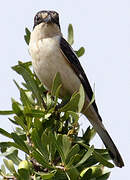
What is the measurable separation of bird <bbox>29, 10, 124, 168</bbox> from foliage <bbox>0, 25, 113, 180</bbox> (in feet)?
2.80

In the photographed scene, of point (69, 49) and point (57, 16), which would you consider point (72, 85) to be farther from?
point (57, 16)

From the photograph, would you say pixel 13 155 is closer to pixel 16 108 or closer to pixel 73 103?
pixel 16 108

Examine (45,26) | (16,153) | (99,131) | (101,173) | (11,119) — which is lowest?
(99,131)

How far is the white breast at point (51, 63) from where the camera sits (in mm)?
4723

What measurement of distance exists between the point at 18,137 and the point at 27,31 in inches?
76.3

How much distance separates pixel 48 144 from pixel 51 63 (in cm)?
176

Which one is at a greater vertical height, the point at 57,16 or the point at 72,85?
the point at 57,16

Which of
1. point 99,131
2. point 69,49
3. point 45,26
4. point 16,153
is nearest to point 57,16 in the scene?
point 45,26

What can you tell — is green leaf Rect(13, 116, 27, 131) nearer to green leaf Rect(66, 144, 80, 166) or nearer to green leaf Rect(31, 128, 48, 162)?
green leaf Rect(31, 128, 48, 162)

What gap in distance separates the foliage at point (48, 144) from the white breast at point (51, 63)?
807 millimetres

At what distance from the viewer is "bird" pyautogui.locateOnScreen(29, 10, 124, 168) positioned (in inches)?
186

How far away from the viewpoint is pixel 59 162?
133 inches

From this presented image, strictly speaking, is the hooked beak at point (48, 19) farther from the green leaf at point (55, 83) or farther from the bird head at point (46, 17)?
the green leaf at point (55, 83)

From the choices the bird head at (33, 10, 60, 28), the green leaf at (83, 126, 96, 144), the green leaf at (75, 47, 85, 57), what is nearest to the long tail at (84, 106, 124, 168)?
the green leaf at (75, 47, 85, 57)
